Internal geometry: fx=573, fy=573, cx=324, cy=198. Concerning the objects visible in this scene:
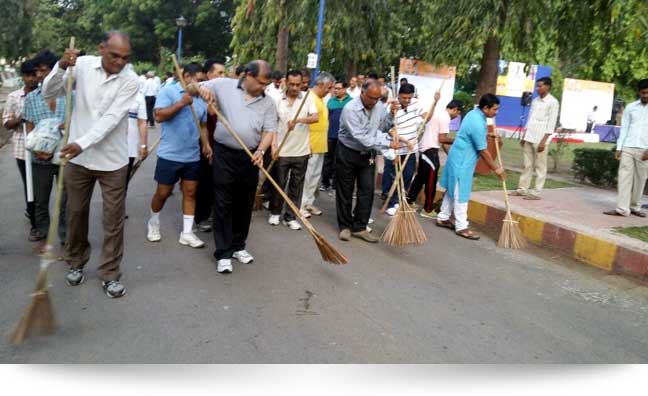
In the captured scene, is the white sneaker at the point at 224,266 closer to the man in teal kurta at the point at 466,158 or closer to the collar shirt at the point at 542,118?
the man in teal kurta at the point at 466,158

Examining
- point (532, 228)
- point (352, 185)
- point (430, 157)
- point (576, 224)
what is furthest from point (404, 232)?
point (576, 224)

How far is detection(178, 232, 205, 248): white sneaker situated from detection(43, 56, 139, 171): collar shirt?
1.54m

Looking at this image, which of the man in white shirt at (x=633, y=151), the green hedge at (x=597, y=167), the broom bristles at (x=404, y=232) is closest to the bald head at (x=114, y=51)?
the broom bristles at (x=404, y=232)

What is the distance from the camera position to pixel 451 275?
4.99 meters

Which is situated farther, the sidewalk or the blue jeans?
the blue jeans

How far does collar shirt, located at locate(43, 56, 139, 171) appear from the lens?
12.2ft

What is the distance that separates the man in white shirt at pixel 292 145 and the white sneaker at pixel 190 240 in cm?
124

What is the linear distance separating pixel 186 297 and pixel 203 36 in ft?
115

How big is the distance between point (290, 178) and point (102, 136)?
9.78ft

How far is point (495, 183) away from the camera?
29.9ft

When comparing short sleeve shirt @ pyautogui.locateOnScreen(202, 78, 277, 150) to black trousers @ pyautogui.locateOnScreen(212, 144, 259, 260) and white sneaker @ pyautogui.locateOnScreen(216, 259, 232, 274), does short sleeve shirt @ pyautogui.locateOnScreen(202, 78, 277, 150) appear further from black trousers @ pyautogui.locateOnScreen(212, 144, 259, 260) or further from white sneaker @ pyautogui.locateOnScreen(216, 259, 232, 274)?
white sneaker @ pyautogui.locateOnScreen(216, 259, 232, 274)

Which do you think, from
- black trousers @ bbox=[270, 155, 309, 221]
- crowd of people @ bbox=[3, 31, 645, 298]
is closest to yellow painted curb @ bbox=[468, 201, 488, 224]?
crowd of people @ bbox=[3, 31, 645, 298]

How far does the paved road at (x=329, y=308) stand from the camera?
10.9 ft

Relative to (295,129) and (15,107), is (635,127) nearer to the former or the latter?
(295,129)
